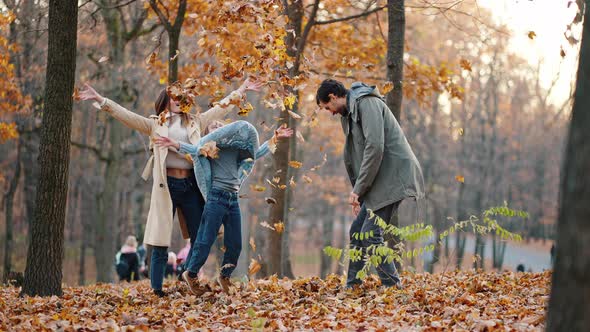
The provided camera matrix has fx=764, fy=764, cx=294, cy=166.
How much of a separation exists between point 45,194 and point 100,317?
2018 millimetres

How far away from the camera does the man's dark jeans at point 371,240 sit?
25.3 feet

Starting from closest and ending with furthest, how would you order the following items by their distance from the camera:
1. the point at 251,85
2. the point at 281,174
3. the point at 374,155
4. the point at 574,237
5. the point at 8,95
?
the point at 574,237 < the point at 374,155 < the point at 251,85 < the point at 281,174 < the point at 8,95

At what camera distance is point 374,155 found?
750 centimetres

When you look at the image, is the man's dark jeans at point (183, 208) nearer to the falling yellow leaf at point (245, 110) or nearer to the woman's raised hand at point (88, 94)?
the falling yellow leaf at point (245, 110)

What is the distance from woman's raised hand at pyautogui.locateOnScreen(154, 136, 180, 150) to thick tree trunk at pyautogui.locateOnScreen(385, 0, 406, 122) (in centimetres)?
385

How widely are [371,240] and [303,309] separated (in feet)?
3.61

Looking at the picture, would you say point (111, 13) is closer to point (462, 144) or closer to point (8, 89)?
point (8, 89)

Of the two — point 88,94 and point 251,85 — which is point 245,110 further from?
point 88,94

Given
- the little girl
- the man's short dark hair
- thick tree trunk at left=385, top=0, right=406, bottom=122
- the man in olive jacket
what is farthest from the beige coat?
thick tree trunk at left=385, top=0, right=406, bottom=122

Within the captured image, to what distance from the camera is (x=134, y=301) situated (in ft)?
26.9

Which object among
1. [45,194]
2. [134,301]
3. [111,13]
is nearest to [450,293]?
[134,301]

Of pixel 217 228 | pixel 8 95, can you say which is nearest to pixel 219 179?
pixel 217 228

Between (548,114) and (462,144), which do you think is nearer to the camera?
(462,144)

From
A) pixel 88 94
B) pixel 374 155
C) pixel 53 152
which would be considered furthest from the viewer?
pixel 53 152
